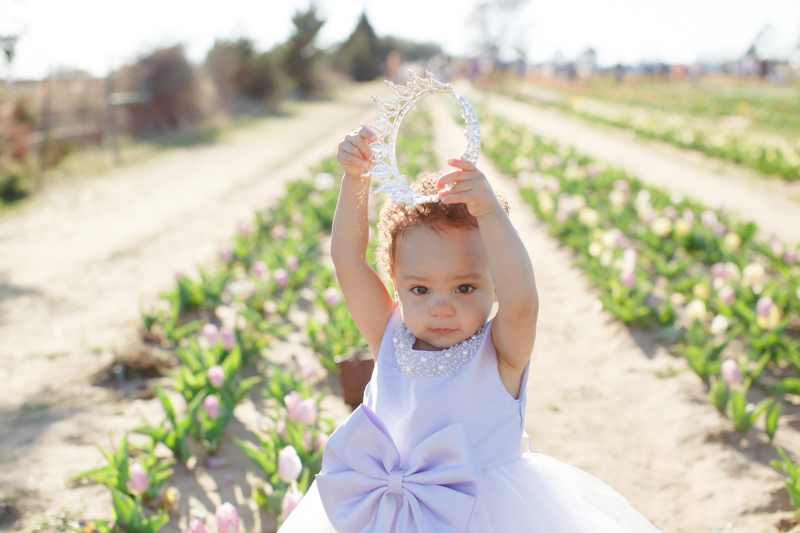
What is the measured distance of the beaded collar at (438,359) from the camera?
A: 57.1 inches

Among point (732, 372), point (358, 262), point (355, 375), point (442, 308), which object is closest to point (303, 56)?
point (355, 375)

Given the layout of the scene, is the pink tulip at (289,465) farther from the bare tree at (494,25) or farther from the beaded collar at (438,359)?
the bare tree at (494,25)

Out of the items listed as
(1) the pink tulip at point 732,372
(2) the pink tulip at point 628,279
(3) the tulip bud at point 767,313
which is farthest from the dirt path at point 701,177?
(1) the pink tulip at point 732,372

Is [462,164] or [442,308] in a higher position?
[462,164]

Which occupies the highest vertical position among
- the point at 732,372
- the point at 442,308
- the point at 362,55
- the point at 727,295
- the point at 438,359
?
the point at 362,55

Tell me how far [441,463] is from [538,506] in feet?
0.94

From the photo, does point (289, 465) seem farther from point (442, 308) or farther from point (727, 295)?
point (727, 295)

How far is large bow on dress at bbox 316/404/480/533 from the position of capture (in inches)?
50.9

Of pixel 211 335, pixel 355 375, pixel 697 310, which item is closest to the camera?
pixel 355 375

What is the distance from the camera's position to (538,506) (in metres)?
1.42

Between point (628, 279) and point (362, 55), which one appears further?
point (362, 55)

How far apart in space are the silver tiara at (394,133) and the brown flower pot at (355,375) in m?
1.62

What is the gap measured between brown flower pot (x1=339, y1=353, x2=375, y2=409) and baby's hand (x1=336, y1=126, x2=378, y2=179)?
64.5 inches

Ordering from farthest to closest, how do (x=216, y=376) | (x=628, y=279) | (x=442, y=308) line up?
(x=628, y=279)
(x=216, y=376)
(x=442, y=308)
